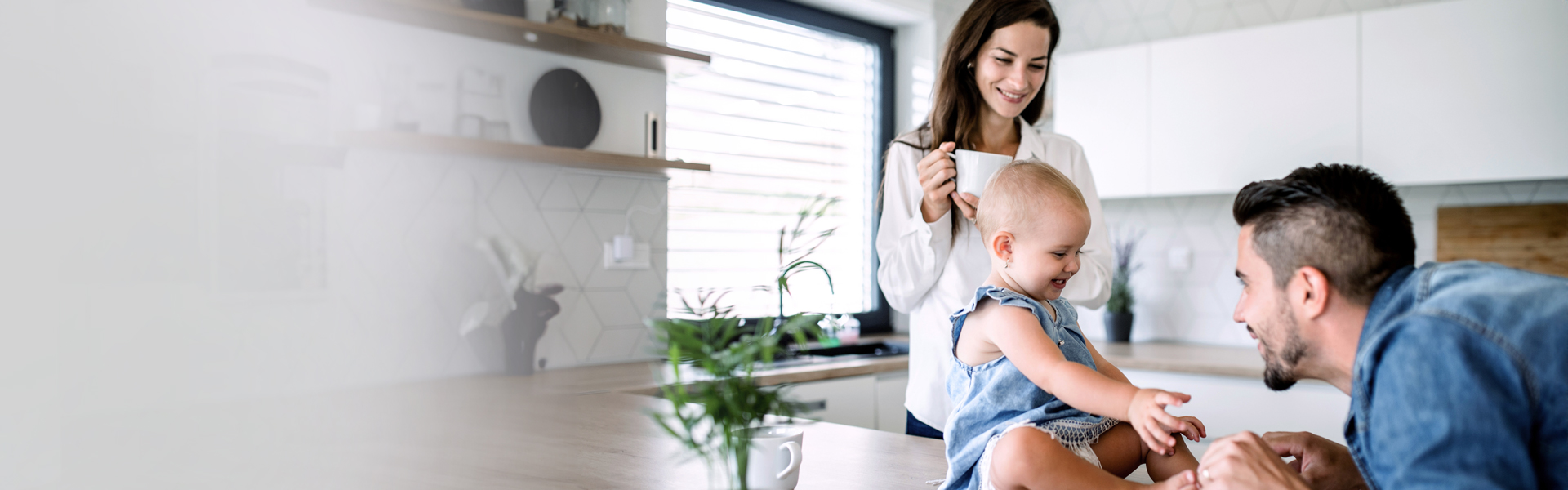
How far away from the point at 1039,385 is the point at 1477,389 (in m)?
0.36

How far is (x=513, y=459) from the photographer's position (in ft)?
3.51

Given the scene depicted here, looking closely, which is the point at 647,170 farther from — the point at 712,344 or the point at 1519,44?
the point at 1519,44

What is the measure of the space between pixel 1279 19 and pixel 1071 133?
709 mm

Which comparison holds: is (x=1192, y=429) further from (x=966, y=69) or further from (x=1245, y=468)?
(x=966, y=69)

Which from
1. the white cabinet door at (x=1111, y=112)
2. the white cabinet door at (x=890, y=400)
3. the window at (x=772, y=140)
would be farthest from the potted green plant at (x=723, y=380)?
the white cabinet door at (x=1111, y=112)

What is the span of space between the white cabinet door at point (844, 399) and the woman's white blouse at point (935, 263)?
87 centimetres

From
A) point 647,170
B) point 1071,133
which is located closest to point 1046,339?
point 647,170

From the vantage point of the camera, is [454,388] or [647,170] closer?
[454,388]

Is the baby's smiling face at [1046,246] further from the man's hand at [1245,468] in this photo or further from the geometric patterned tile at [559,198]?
the geometric patterned tile at [559,198]

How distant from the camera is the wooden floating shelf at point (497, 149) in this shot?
0.99 meters

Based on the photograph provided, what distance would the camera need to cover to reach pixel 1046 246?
3.34 ft

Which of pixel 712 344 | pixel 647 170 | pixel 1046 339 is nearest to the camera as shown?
pixel 712 344

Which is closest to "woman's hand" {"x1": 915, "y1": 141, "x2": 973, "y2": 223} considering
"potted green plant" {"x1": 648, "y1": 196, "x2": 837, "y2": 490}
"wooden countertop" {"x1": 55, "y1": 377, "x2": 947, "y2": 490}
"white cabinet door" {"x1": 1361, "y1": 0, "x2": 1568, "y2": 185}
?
"wooden countertop" {"x1": 55, "y1": 377, "x2": 947, "y2": 490}

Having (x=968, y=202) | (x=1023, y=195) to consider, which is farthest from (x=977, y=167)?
(x=1023, y=195)
